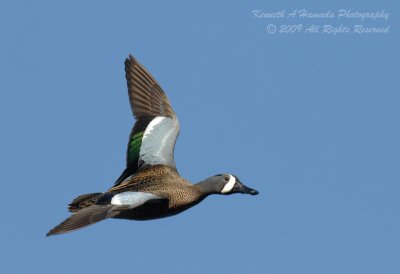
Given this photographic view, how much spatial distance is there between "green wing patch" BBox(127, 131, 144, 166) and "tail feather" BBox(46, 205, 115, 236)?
204 centimetres

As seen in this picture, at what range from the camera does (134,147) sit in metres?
12.9

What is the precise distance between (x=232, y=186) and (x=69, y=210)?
212 cm

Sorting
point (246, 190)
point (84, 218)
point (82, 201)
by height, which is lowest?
point (84, 218)

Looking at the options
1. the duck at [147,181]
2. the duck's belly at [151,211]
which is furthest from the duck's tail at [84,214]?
the duck's belly at [151,211]

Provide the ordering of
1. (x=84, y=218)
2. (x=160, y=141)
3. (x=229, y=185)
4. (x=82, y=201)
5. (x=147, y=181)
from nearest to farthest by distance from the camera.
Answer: (x=84, y=218)
(x=82, y=201)
(x=147, y=181)
(x=229, y=185)
(x=160, y=141)

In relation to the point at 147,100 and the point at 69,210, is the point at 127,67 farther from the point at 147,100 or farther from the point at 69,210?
the point at 69,210

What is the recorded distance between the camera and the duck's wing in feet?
41.5

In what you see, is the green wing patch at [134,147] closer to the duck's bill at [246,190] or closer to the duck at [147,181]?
the duck at [147,181]

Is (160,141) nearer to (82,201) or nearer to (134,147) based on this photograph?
(134,147)

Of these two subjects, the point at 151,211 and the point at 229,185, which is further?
the point at 229,185

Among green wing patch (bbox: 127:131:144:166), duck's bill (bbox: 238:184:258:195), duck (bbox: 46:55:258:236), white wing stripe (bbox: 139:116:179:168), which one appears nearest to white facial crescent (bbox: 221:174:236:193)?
duck (bbox: 46:55:258:236)

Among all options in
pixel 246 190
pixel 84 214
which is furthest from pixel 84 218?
pixel 246 190

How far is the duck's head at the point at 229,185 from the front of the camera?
12102 millimetres

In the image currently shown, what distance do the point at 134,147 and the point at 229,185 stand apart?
1537 millimetres
